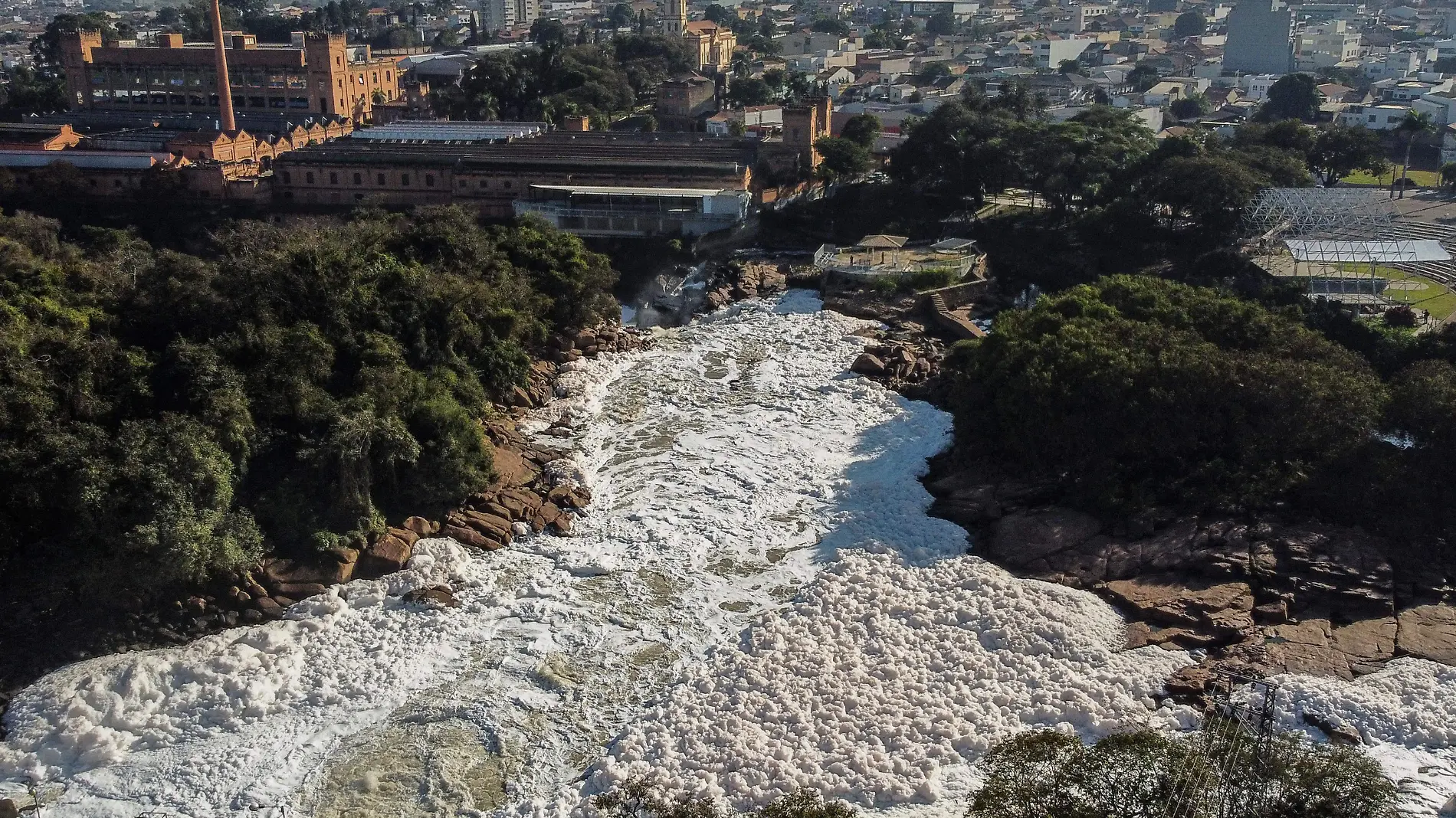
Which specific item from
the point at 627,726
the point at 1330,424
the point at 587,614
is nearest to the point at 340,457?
the point at 587,614

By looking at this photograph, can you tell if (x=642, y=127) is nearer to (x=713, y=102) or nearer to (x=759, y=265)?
(x=713, y=102)

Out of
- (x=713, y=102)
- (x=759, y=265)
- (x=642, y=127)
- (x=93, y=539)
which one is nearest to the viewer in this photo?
(x=93, y=539)

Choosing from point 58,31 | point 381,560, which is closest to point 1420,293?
point 381,560

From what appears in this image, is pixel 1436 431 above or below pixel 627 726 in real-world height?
above

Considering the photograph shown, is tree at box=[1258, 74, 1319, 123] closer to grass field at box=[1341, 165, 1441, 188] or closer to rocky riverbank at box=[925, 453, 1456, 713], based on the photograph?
grass field at box=[1341, 165, 1441, 188]

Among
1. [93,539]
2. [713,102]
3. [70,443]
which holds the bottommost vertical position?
[93,539]

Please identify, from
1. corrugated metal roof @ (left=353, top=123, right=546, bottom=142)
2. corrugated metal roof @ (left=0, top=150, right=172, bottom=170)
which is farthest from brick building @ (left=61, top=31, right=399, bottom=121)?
corrugated metal roof @ (left=0, top=150, right=172, bottom=170)
